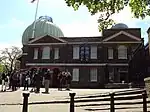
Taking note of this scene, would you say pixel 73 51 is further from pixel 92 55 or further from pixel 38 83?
pixel 38 83

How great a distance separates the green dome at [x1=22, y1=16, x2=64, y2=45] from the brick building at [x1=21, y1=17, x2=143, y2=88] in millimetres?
8094

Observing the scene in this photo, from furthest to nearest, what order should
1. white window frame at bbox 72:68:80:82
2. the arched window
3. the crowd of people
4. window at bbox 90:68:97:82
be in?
white window frame at bbox 72:68:80:82, the arched window, window at bbox 90:68:97:82, the crowd of people

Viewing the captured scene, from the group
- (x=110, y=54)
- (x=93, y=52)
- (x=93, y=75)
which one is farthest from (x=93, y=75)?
(x=110, y=54)

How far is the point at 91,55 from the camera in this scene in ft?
179

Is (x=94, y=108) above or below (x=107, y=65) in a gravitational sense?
below

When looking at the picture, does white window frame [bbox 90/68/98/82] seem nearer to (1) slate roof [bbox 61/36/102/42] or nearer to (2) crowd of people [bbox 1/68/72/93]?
(1) slate roof [bbox 61/36/102/42]

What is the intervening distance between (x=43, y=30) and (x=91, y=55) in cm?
1453

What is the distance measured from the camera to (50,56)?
184 feet

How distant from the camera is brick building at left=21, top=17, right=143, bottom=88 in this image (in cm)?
5278

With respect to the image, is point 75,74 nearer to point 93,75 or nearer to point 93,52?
point 93,75

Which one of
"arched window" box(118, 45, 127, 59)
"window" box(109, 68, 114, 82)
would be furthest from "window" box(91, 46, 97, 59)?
"arched window" box(118, 45, 127, 59)

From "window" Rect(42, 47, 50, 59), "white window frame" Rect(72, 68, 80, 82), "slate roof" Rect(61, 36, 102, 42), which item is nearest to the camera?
"white window frame" Rect(72, 68, 80, 82)

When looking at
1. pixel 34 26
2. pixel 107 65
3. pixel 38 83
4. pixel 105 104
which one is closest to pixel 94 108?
pixel 105 104

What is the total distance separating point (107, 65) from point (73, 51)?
6.26 metres
